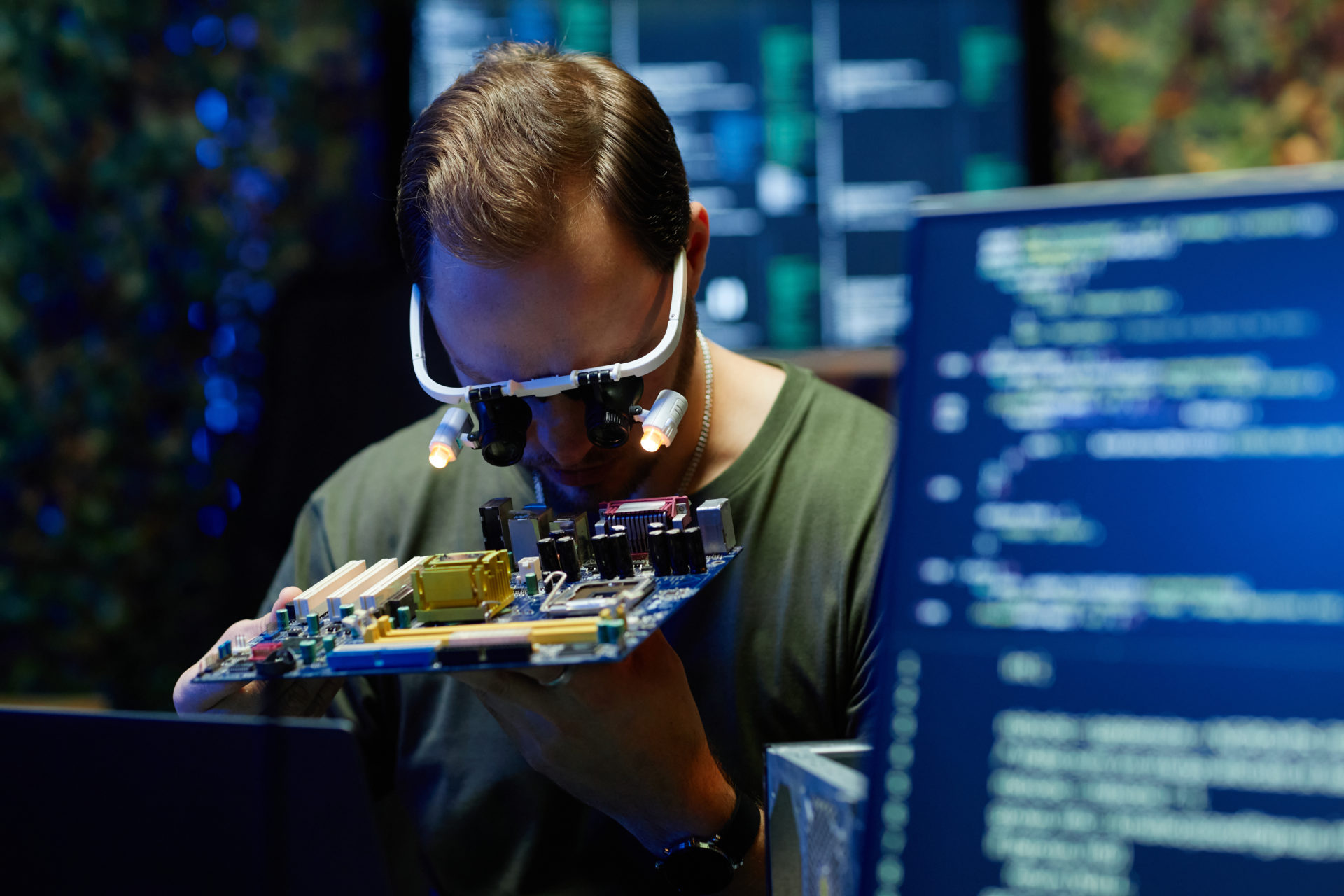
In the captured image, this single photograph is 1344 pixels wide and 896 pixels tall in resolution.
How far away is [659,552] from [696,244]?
528mm

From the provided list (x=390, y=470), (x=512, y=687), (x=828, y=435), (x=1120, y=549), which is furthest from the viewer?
(x=390, y=470)

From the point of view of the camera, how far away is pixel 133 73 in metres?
2.58

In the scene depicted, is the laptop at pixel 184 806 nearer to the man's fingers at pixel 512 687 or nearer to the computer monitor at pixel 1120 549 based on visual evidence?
the man's fingers at pixel 512 687

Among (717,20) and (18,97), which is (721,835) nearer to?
(717,20)

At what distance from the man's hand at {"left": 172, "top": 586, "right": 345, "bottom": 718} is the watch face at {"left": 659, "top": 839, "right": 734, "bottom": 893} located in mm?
443

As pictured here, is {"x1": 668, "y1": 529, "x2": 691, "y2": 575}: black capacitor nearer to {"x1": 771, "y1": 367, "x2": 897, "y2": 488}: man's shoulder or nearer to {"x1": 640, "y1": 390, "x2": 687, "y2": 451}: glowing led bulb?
{"x1": 640, "y1": 390, "x2": 687, "y2": 451}: glowing led bulb

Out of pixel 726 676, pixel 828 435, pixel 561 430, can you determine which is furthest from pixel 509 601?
pixel 828 435

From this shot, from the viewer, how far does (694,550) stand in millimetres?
1025

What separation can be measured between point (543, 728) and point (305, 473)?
51.3 inches

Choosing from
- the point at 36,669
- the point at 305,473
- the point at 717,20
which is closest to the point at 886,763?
the point at 305,473

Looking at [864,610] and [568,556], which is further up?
[568,556]

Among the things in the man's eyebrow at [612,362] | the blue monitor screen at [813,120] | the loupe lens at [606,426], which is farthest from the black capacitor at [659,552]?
the blue monitor screen at [813,120]

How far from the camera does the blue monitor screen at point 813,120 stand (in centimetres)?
265

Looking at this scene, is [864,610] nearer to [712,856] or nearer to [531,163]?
[712,856]
